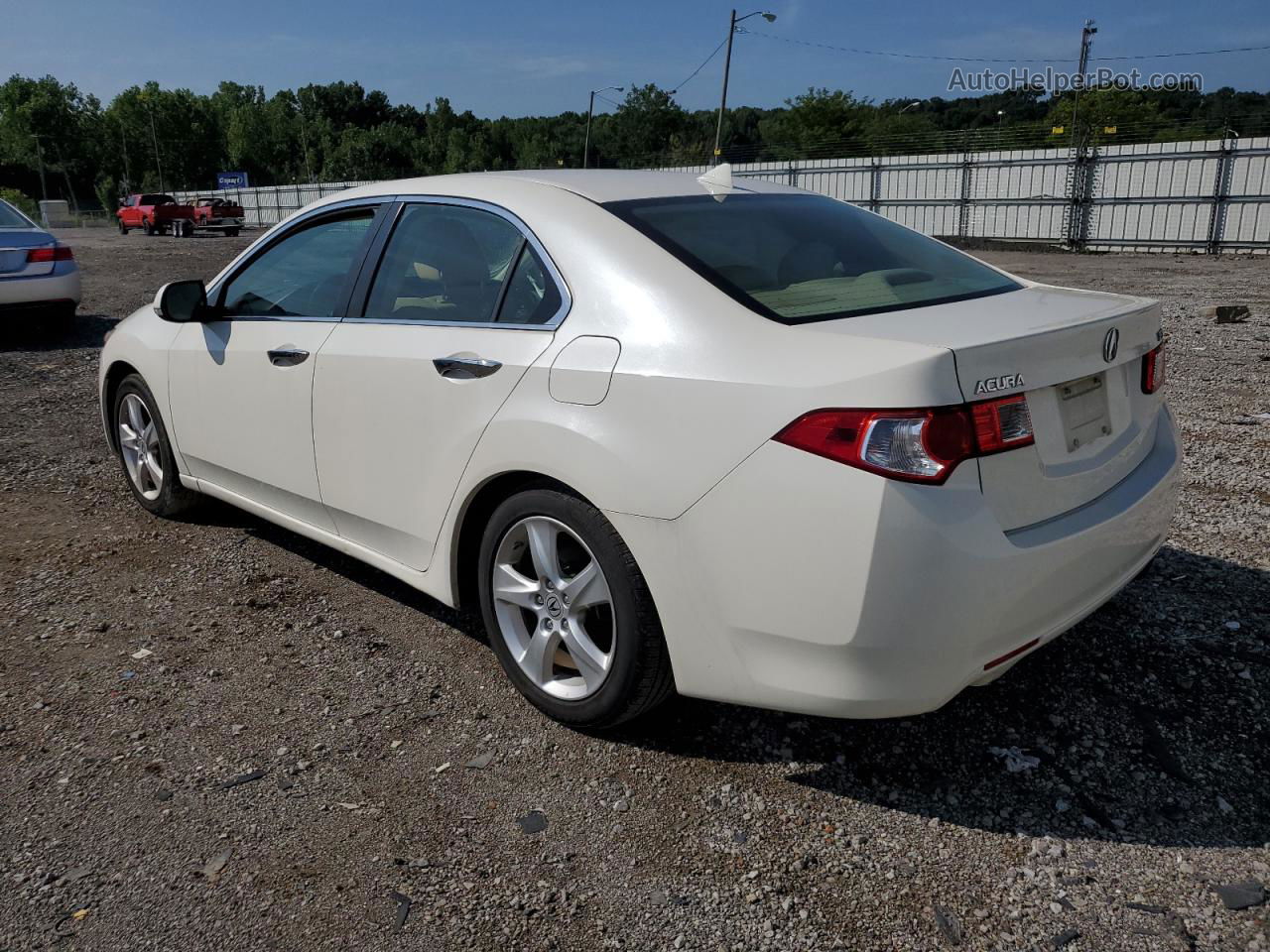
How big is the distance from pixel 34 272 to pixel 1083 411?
10.9m

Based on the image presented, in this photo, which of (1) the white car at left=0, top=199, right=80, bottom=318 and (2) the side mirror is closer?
(2) the side mirror

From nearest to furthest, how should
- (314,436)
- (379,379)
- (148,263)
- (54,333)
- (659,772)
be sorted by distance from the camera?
(659,772) < (379,379) < (314,436) < (54,333) < (148,263)

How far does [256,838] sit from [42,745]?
0.92 meters

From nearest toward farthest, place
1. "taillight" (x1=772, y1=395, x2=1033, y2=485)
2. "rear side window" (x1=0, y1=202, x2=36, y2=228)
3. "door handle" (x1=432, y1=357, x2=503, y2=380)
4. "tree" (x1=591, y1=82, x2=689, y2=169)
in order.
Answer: "taillight" (x1=772, y1=395, x2=1033, y2=485), "door handle" (x1=432, y1=357, x2=503, y2=380), "rear side window" (x1=0, y1=202, x2=36, y2=228), "tree" (x1=591, y1=82, x2=689, y2=169)

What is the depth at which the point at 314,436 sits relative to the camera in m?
3.63

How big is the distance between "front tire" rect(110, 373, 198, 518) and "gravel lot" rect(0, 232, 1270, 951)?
717 mm

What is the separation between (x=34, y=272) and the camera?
1048cm

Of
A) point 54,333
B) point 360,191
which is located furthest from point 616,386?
point 54,333

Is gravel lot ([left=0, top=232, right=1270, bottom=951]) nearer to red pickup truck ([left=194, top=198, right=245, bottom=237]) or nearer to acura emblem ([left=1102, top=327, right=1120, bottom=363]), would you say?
acura emblem ([left=1102, top=327, right=1120, bottom=363])

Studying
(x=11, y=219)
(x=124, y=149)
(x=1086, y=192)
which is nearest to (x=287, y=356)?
(x=11, y=219)

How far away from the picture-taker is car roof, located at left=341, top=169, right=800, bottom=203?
3.21 m

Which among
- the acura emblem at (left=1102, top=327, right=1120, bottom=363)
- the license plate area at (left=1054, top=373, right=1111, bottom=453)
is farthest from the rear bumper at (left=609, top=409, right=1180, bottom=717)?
the acura emblem at (left=1102, top=327, right=1120, bottom=363)

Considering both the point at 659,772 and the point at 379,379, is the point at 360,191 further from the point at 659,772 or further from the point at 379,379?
the point at 659,772

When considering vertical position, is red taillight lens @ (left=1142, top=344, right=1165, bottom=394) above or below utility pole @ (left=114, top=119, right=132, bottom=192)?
below
